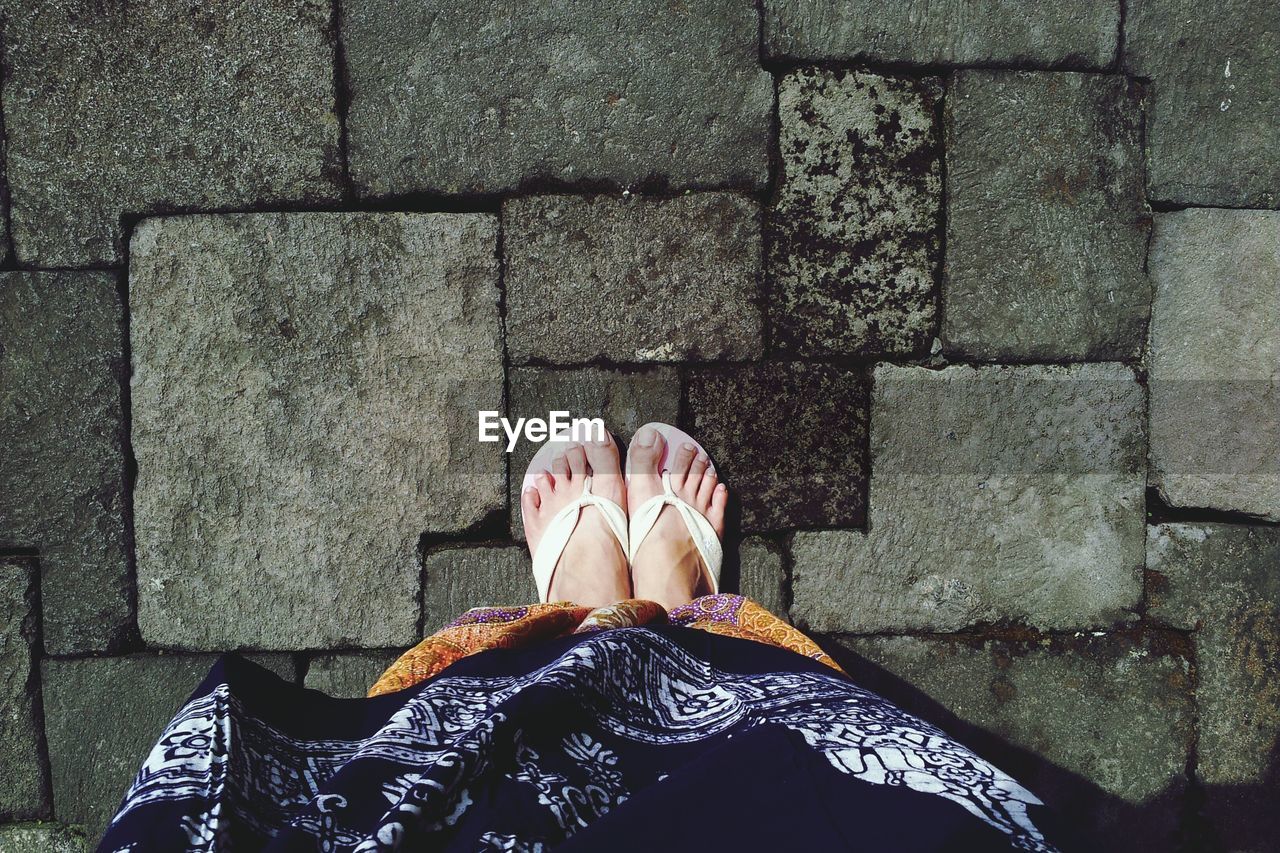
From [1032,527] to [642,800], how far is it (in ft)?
4.86

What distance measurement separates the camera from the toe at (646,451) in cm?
199

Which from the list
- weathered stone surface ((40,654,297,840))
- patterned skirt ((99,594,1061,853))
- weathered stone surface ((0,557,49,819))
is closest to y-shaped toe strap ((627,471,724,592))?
patterned skirt ((99,594,1061,853))

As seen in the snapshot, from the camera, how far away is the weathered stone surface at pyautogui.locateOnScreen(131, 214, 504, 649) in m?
1.90

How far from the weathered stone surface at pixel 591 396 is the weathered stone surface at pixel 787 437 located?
7 cm

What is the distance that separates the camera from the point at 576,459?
6.61 ft

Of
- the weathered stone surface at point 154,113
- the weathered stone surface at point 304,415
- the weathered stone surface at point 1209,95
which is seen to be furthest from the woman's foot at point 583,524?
the weathered stone surface at point 1209,95

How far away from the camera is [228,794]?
39.0 inches

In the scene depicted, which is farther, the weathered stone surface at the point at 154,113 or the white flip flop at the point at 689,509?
the white flip flop at the point at 689,509

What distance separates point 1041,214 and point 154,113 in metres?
2.17

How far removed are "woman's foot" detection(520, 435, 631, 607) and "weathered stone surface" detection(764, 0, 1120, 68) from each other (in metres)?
1.11

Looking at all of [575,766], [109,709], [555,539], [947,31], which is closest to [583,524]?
[555,539]

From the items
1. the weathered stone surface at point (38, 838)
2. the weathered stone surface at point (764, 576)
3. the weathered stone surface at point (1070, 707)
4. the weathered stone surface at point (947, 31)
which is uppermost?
the weathered stone surface at point (947, 31)

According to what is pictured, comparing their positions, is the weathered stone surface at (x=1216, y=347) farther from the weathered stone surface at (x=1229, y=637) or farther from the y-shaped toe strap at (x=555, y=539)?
the y-shaped toe strap at (x=555, y=539)

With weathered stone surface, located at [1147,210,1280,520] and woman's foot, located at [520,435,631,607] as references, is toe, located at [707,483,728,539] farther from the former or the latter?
weathered stone surface, located at [1147,210,1280,520]
